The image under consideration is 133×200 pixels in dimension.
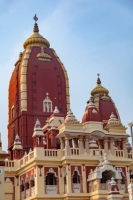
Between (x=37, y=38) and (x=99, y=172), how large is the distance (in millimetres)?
16736

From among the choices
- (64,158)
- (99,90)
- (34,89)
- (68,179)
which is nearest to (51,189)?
(68,179)

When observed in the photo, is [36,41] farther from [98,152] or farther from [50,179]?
[50,179]

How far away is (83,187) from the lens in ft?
85.0

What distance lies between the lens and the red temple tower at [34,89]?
3372cm

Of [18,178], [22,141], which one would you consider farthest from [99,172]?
[22,141]

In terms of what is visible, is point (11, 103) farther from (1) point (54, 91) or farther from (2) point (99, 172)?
(2) point (99, 172)

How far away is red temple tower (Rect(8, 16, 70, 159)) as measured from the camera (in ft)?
111

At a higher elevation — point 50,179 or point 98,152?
point 98,152

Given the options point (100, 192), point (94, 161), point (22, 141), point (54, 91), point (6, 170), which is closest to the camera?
point (100, 192)

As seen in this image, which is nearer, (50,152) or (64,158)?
(64,158)

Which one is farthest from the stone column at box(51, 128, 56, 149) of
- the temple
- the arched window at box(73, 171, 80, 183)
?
the arched window at box(73, 171, 80, 183)

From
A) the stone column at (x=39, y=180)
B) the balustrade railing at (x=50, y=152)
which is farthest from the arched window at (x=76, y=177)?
the stone column at (x=39, y=180)

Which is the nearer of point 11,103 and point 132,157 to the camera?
point 132,157

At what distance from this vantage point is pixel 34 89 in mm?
34906
